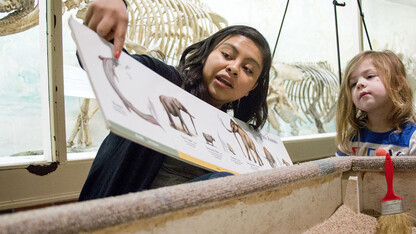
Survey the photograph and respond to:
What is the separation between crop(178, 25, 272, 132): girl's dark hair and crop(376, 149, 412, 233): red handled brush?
0.37 meters

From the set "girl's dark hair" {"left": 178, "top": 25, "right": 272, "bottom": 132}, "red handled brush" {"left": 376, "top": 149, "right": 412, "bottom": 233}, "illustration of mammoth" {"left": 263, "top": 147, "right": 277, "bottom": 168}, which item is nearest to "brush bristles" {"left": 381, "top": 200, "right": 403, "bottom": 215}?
"red handled brush" {"left": 376, "top": 149, "right": 412, "bottom": 233}

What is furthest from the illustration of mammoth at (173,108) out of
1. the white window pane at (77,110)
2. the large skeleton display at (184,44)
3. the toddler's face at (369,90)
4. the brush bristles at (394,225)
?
the large skeleton display at (184,44)

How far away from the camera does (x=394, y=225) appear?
640mm

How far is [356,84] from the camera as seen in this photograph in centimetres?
122

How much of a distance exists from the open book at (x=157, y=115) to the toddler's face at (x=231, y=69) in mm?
109

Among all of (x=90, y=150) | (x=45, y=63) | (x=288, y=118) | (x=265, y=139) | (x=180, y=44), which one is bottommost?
(x=90, y=150)

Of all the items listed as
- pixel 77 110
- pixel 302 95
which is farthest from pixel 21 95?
pixel 302 95

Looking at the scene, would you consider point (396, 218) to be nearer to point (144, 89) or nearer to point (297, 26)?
point (144, 89)

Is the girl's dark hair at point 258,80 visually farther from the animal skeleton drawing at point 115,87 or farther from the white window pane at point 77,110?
the white window pane at point 77,110

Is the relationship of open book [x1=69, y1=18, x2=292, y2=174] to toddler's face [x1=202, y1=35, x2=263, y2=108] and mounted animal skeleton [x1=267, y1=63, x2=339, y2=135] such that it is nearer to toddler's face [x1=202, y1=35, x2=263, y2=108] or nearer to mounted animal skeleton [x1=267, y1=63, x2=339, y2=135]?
toddler's face [x1=202, y1=35, x2=263, y2=108]

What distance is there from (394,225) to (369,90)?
65 cm

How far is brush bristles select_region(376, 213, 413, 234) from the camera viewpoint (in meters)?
0.64

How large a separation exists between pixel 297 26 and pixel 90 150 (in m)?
1.95

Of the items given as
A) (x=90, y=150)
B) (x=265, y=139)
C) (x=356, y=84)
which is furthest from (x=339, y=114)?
(x=90, y=150)
